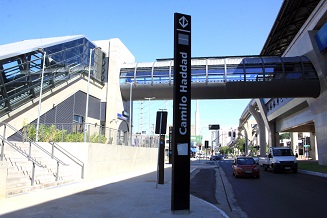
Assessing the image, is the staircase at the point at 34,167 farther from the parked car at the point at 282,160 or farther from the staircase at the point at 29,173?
the parked car at the point at 282,160

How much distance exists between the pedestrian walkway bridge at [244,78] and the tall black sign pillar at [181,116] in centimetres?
2692

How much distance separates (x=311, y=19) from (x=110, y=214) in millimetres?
33023

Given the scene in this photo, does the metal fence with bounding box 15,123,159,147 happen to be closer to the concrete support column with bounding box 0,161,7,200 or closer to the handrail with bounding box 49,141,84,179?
the handrail with bounding box 49,141,84,179

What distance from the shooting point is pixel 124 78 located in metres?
40.2

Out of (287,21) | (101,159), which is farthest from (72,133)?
(287,21)

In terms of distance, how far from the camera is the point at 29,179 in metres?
13.5

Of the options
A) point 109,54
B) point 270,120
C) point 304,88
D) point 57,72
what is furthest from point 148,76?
point 270,120

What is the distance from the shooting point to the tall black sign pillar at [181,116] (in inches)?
352

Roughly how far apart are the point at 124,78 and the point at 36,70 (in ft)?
47.8

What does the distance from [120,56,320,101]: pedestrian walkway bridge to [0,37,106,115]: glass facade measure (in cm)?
810

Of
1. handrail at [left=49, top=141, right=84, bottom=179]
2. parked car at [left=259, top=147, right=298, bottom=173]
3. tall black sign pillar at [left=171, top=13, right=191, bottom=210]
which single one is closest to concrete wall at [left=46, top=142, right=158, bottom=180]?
handrail at [left=49, top=141, right=84, bottom=179]

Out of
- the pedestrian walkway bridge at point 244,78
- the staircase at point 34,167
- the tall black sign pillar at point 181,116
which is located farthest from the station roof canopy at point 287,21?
the tall black sign pillar at point 181,116

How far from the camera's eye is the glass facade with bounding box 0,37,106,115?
23719 mm

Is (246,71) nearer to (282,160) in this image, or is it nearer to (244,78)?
(244,78)
